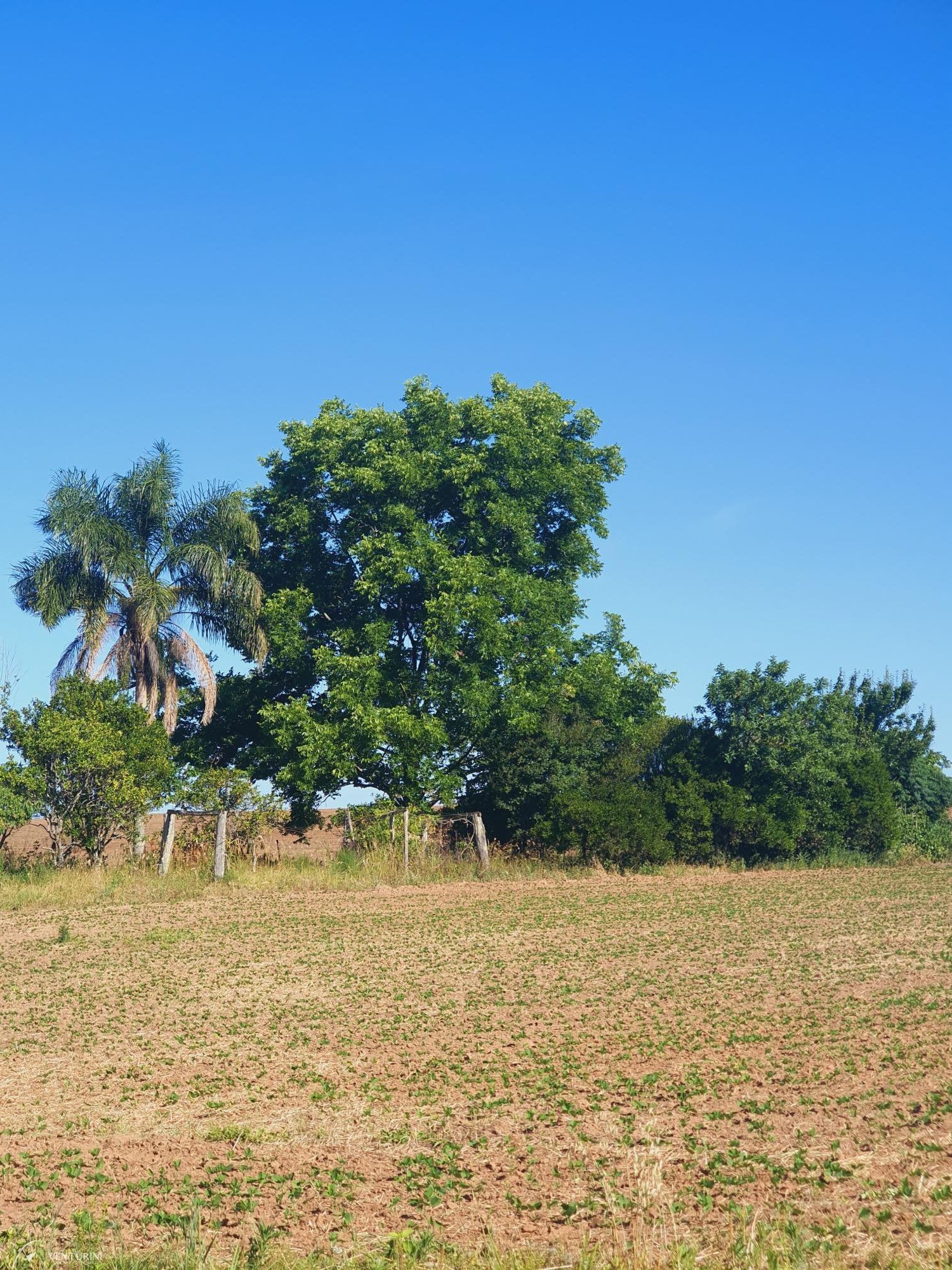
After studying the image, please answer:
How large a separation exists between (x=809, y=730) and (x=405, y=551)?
1522 cm

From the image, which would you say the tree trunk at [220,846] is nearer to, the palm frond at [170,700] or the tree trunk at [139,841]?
the tree trunk at [139,841]

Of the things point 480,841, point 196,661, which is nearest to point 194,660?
point 196,661

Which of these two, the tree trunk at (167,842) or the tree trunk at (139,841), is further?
the tree trunk at (139,841)

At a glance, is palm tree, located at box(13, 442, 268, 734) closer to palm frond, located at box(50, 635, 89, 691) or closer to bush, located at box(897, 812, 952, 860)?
palm frond, located at box(50, 635, 89, 691)

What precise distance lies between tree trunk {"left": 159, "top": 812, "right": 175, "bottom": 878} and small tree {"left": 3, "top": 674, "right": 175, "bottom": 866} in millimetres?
564

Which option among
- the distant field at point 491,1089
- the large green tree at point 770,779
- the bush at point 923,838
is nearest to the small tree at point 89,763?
the distant field at point 491,1089

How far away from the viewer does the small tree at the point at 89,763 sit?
91.0ft

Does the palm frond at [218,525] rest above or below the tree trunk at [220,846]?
above

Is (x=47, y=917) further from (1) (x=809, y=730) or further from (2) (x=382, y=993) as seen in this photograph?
(1) (x=809, y=730)

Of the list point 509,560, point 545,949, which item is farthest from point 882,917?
point 509,560

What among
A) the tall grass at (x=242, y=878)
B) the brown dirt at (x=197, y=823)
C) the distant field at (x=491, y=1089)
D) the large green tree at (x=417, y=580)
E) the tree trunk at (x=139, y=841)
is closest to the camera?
the distant field at (x=491, y=1089)

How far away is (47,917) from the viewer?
23.7 metres

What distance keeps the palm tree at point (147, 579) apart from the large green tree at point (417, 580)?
4.70 ft

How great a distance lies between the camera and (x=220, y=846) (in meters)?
28.9
